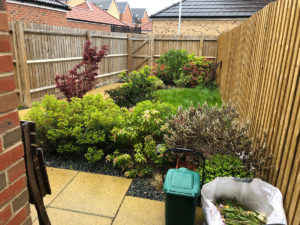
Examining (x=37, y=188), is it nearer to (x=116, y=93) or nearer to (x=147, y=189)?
(x=147, y=189)

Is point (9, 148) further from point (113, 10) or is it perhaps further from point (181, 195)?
point (113, 10)

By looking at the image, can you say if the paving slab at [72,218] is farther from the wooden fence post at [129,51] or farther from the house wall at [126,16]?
the house wall at [126,16]

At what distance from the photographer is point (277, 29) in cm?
255

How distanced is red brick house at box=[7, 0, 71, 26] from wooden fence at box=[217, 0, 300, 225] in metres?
12.3

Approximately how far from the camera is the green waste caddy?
220 cm

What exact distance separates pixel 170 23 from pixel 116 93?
48.1 feet

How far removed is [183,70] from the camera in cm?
1039

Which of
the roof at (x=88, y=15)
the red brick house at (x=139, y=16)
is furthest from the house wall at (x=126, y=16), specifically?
the roof at (x=88, y=15)

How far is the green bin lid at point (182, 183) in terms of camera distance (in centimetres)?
219

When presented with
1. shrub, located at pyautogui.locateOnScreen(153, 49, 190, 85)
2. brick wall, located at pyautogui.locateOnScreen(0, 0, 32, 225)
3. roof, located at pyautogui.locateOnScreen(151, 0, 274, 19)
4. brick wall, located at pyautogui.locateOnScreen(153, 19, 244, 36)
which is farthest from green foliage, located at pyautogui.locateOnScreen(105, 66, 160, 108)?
roof, located at pyautogui.locateOnScreen(151, 0, 274, 19)

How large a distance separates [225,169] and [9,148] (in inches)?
85.9

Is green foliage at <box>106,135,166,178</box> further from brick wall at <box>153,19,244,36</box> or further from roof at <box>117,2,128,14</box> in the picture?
roof at <box>117,2,128,14</box>

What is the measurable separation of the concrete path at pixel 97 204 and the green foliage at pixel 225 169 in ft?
1.65

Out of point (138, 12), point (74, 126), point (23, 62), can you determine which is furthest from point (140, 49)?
point (138, 12)
